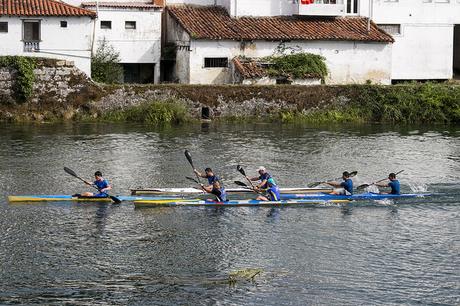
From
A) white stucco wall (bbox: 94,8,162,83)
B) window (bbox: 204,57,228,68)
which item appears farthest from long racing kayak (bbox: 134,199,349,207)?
white stucco wall (bbox: 94,8,162,83)

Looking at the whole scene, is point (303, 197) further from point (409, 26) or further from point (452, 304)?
point (409, 26)

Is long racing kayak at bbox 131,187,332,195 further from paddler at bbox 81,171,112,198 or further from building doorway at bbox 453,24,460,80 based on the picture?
building doorway at bbox 453,24,460,80

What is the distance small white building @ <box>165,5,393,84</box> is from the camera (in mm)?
54812

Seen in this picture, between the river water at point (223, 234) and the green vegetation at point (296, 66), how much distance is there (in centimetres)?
1018

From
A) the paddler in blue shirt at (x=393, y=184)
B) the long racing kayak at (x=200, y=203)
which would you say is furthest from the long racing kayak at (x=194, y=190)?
the paddler in blue shirt at (x=393, y=184)

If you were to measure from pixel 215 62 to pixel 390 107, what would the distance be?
10.3m

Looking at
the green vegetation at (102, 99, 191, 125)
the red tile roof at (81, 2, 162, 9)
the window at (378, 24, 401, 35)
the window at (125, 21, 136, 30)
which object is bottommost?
the green vegetation at (102, 99, 191, 125)

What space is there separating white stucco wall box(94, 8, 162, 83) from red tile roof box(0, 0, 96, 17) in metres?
3.31

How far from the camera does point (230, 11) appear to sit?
189ft

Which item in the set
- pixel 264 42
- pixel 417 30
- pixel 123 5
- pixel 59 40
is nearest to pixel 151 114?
pixel 59 40

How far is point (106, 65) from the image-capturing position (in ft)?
177

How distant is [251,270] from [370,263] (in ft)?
11.5

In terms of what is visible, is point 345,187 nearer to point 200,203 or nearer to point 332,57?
point 200,203

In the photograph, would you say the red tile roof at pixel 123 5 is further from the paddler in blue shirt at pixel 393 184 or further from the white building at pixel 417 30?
the paddler in blue shirt at pixel 393 184
